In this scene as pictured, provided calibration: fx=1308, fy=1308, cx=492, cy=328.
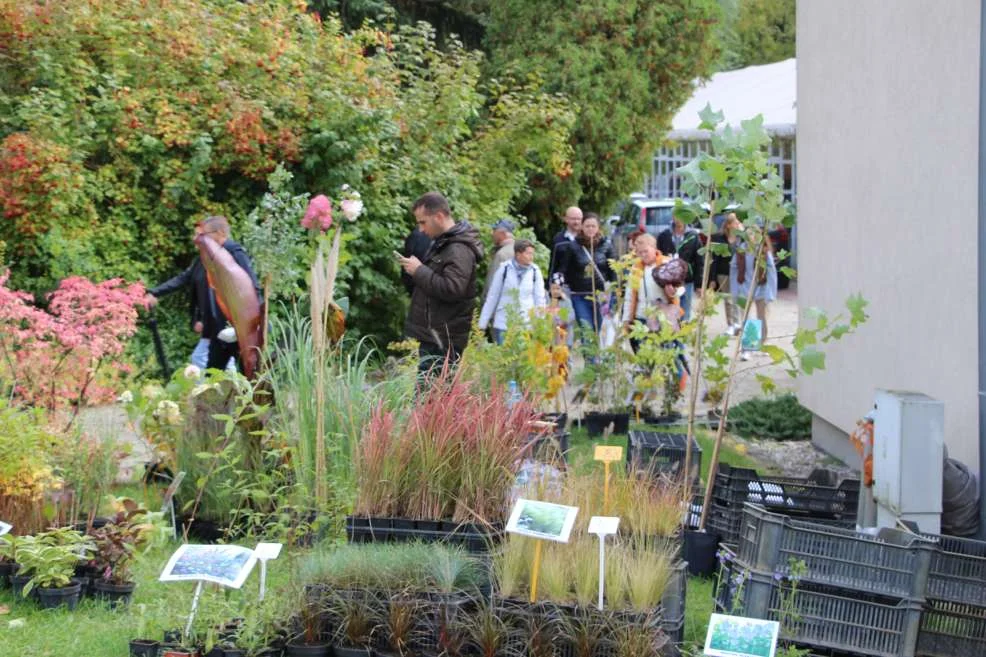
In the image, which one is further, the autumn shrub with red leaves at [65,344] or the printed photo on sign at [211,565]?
the autumn shrub with red leaves at [65,344]

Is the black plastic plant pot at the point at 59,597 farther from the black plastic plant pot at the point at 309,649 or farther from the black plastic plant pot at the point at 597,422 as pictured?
the black plastic plant pot at the point at 597,422

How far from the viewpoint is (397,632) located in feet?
15.9

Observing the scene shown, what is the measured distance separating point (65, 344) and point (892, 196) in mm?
5184

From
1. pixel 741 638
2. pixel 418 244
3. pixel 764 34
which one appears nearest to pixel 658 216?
pixel 418 244

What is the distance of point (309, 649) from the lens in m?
4.79

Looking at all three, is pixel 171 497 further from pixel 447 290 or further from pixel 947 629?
pixel 947 629

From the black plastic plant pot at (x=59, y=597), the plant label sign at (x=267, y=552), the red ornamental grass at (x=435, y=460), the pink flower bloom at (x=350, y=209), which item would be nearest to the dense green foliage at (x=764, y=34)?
the pink flower bloom at (x=350, y=209)

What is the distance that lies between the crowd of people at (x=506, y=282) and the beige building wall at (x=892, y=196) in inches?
29.6

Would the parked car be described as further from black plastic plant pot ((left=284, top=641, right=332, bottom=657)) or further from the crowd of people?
black plastic plant pot ((left=284, top=641, right=332, bottom=657))

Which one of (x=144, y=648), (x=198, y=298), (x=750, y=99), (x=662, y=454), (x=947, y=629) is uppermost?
(x=750, y=99)

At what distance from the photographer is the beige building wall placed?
707 centimetres

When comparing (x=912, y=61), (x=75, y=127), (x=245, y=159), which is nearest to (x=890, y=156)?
(x=912, y=61)

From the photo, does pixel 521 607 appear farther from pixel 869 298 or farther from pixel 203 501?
pixel 869 298

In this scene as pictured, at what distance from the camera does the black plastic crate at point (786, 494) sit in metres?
6.53
